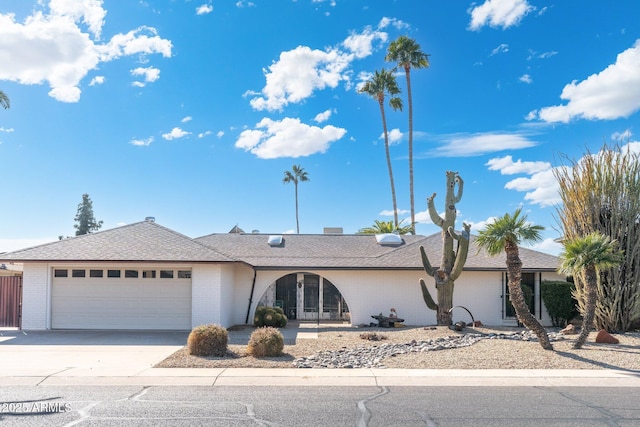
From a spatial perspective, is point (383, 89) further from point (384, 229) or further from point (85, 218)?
point (85, 218)

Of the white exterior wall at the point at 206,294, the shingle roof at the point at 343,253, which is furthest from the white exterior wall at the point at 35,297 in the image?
the shingle roof at the point at 343,253

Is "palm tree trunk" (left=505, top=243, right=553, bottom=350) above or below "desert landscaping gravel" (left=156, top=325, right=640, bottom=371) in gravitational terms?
above

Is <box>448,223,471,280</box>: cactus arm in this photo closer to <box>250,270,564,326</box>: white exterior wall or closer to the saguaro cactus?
the saguaro cactus

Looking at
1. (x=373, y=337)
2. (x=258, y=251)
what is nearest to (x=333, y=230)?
(x=258, y=251)

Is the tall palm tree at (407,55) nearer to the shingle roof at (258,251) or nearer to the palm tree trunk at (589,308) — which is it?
the shingle roof at (258,251)

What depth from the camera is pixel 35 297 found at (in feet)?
61.7

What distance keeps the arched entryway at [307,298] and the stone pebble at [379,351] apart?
8.77 m

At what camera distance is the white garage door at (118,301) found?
19219mm

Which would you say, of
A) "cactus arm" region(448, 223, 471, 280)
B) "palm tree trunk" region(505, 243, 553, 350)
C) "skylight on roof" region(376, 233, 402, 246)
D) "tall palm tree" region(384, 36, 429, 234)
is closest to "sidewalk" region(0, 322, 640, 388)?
"palm tree trunk" region(505, 243, 553, 350)

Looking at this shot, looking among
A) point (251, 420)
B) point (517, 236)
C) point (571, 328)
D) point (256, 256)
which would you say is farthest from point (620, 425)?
point (256, 256)

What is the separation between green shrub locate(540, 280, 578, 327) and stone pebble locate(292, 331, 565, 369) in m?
4.52

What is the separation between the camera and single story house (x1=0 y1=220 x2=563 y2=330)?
1870 cm

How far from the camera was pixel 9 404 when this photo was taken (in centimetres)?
838

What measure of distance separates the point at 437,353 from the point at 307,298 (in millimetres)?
11462
